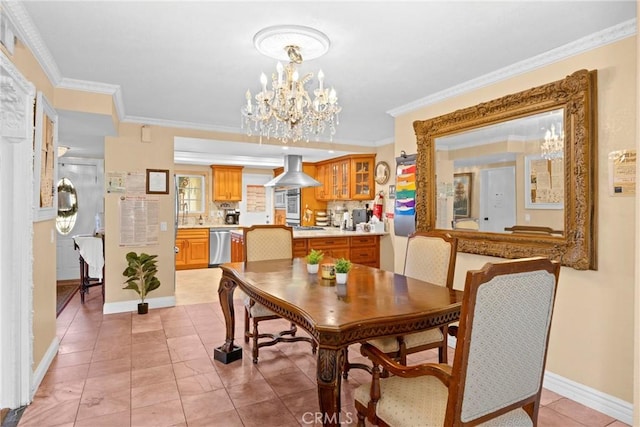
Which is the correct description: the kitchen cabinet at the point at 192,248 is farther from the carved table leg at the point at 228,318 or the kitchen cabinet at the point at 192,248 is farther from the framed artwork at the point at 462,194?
the framed artwork at the point at 462,194

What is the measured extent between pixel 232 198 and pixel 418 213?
5.25 metres

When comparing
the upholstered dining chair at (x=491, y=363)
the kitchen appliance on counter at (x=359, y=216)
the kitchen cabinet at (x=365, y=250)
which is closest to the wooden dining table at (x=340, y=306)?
the upholstered dining chair at (x=491, y=363)

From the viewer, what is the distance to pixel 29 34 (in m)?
2.29

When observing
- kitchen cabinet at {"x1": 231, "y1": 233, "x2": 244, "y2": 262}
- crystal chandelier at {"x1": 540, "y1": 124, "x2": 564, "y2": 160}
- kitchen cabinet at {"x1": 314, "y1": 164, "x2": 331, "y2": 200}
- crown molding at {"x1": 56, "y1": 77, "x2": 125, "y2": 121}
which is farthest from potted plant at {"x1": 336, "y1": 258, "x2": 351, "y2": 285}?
kitchen cabinet at {"x1": 314, "y1": 164, "x2": 331, "y2": 200}

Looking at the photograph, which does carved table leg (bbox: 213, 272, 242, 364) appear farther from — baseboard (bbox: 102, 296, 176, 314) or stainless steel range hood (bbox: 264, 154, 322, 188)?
stainless steel range hood (bbox: 264, 154, 322, 188)

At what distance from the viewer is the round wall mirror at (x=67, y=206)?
6086mm

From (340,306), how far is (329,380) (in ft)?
1.16

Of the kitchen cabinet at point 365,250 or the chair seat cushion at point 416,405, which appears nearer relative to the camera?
the chair seat cushion at point 416,405

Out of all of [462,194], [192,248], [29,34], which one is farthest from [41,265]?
[192,248]

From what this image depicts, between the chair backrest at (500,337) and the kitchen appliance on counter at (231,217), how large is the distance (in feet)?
24.0

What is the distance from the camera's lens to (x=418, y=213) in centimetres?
373

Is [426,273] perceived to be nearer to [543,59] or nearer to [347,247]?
[543,59]

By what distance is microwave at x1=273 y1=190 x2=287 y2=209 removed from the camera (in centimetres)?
852

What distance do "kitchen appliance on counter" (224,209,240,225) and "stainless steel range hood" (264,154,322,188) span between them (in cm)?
197
